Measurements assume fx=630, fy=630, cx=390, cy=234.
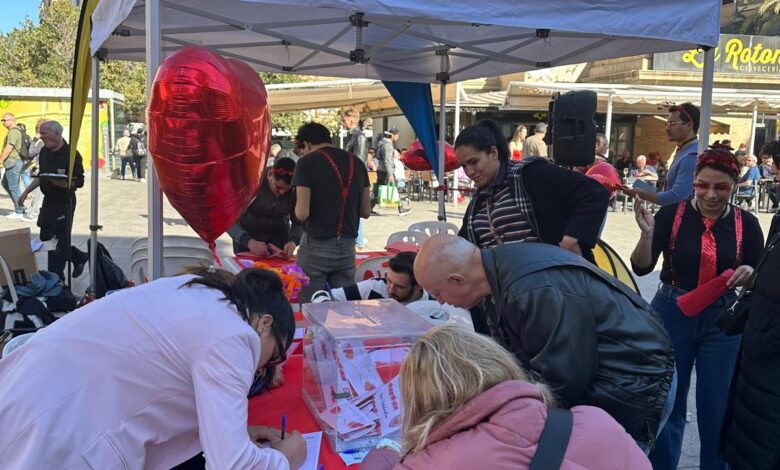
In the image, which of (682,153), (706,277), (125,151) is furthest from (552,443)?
(125,151)

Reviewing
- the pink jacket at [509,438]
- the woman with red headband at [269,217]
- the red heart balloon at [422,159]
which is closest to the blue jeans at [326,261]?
the woman with red headband at [269,217]

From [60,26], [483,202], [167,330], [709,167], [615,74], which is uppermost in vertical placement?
[60,26]

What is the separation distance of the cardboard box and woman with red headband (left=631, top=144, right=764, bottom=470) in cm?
432

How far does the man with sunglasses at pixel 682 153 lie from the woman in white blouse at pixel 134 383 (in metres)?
3.05

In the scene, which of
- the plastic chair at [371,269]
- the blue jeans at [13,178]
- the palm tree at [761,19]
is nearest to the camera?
the plastic chair at [371,269]

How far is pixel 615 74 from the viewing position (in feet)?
72.2

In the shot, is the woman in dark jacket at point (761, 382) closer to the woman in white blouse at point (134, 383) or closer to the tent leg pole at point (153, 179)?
the woman in white blouse at point (134, 383)

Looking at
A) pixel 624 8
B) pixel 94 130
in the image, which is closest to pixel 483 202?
pixel 624 8

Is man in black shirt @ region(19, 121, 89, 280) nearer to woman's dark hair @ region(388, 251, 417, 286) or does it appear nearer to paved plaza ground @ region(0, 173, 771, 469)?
paved plaza ground @ region(0, 173, 771, 469)

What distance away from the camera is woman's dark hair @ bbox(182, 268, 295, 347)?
1.76m

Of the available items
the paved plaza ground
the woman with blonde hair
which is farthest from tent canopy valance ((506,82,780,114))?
the woman with blonde hair

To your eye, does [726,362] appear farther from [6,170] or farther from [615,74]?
[615,74]

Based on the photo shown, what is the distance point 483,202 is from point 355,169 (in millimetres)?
1260

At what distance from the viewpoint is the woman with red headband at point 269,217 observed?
4609 millimetres
